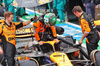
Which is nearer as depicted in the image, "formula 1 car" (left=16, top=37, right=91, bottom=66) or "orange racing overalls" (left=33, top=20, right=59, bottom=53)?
"formula 1 car" (left=16, top=37, right=91, bottom=66)

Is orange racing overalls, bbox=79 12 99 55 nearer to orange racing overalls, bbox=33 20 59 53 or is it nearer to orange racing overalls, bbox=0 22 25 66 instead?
orange racing overalls, bbox=33 20 59 53

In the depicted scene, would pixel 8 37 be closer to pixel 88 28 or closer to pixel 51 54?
pixel 51 54

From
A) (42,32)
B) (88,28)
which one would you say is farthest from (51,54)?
(88,28)

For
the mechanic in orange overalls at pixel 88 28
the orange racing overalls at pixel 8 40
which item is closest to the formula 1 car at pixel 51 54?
the orange racing overalls at pixel 8 40

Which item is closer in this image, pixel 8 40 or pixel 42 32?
pixel 8 40

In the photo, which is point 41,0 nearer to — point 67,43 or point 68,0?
point 67,43

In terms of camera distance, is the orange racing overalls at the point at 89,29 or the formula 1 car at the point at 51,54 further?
the orange racing overalls at the point at 89,29

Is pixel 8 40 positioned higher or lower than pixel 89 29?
lower

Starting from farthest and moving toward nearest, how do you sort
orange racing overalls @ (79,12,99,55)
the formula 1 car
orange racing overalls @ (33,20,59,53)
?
orange racing overalls @ (33,20,59,53) → orange racing overalls @ (79,12,99,55) → the formula 1 car

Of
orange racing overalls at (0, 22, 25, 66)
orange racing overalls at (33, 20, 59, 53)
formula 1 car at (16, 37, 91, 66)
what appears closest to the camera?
formula 1 car at (16, 37, 91, 66)

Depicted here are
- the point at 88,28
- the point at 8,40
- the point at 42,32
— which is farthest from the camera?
the point at 42,32

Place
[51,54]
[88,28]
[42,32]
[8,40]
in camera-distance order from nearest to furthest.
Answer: [51,54], [8,40], [88,28], [42,32]

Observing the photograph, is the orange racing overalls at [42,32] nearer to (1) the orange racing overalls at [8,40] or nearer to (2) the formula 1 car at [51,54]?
(2) the formula 1 car at [51,54]

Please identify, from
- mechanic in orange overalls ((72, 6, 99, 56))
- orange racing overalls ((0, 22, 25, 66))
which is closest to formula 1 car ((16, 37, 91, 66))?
orange racing overalls ((0, 22, 25, 66))
